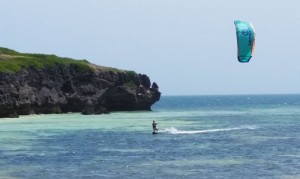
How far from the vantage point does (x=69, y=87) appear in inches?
4437

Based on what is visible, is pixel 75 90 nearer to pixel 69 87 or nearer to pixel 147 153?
pixel 69 87

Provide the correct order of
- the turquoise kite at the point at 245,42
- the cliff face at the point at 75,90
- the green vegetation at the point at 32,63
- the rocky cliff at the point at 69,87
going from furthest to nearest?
the green vegetation at the point at 32,63
the rocky cliff at the point at 69,87
the cliff face at the point at 75,90
the turquoise kite at the point at 245,42

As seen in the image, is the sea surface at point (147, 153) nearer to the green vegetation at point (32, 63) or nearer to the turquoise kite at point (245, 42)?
the turquoise kite at point (245, 42)

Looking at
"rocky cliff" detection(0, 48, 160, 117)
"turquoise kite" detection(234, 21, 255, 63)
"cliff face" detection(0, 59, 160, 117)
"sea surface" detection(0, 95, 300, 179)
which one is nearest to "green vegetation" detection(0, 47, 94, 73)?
"rocky cliff" detection(0, 48, 160, 117)

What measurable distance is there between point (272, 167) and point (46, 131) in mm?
32611

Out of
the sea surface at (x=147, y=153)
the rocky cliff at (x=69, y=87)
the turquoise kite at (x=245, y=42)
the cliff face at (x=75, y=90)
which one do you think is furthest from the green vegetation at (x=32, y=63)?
the turquoise kite at (x=245, y=42)

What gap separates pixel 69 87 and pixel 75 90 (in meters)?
1.22

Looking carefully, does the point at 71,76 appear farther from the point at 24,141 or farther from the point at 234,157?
the point at 234,157

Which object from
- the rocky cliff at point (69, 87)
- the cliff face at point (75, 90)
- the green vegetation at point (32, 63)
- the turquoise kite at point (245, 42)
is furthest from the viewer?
the green vegetation at point (32, 63)

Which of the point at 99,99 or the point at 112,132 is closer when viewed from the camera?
the point at 112,132

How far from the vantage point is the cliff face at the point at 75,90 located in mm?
100062

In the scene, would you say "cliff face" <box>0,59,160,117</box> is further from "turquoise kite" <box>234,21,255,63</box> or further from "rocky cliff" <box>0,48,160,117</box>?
"turquoise kite" <box>234,21,255,63</box>

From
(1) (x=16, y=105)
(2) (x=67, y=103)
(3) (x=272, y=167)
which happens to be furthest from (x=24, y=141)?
(2) (x=67, y=103)

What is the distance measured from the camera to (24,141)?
5256cm
